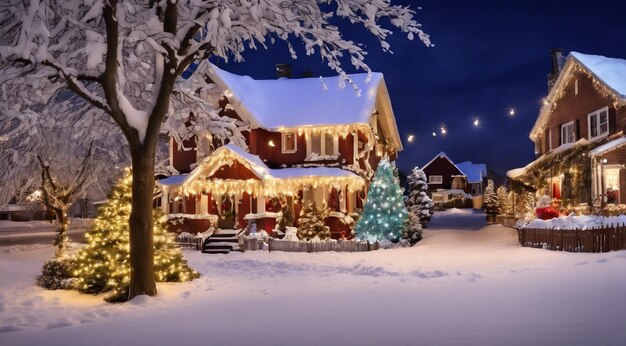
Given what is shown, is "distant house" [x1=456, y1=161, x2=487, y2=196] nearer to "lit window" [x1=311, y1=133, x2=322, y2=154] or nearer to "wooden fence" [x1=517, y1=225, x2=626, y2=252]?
"lit window" [x1=311, y1=133, x2=322, y2=154]

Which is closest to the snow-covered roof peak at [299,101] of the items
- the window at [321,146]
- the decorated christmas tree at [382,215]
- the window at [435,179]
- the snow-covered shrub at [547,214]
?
the window at [321,146]

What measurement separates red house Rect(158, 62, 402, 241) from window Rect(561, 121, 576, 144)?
1127cm

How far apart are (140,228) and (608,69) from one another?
86.0ft

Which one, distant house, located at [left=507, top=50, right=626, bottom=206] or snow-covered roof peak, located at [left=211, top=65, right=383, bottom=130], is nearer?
distant house, located at [left=507, top=50, right=626, bottom=206]

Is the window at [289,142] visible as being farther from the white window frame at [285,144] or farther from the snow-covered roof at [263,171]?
the snow-covered roof at [263,171]

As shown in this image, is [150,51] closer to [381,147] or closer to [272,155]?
[272,155]

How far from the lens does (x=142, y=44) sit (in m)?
11.8

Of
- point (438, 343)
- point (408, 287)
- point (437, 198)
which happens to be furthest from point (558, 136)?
point (437, 198)

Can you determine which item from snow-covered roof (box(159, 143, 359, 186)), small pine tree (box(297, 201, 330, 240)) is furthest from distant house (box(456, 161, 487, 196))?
small pine tree (box(297, 201, 330, 240))

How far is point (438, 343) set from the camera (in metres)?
6.53

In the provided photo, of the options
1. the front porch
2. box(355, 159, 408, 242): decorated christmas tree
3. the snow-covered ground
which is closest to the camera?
the snow-covered ground

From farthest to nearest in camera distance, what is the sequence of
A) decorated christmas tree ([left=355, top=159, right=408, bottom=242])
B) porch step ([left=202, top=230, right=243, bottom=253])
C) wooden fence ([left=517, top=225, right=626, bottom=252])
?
decorated christmas tree ([left=355, top=159, right=408, bottom=242])
porch step ([left=202, top=230, right=243, bottom=253])
wooden fence ([left=517, top=225, right=626, bottom=252])

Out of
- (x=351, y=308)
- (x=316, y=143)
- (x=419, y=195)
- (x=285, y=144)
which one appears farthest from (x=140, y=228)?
(x=419, y=195)

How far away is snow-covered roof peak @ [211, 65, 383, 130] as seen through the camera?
1169 inches
